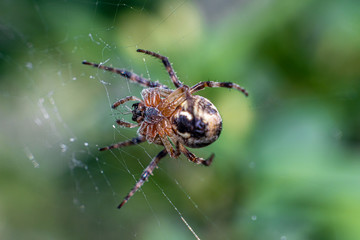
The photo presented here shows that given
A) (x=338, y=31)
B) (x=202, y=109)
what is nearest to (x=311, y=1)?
(x=338, y=31)

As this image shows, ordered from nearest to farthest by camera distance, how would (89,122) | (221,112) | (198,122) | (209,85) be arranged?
(198,122)
(209,85)
(221,112)
(89,122)

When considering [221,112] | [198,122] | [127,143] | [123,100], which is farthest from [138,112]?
[221,112]

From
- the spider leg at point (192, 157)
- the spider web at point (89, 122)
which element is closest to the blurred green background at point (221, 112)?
the spider web at point (89, 122)

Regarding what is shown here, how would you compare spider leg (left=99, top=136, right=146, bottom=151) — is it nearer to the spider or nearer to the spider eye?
the spider

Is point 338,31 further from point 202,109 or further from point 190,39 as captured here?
point 202,109

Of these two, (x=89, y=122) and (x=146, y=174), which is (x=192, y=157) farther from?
(x=89, y=122)

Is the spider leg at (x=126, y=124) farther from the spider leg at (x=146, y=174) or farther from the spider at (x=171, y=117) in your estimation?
the spider leg at (x=146, y=174)

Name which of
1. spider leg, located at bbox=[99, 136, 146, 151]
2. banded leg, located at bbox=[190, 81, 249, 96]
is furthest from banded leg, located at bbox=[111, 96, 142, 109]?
banded leg, located at bbox=[190, 81, 249, 96]
